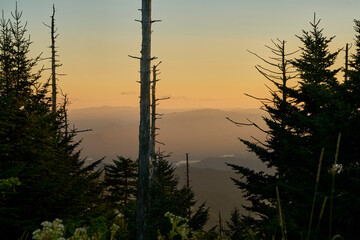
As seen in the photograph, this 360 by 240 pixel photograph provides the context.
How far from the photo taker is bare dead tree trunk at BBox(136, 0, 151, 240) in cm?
1012

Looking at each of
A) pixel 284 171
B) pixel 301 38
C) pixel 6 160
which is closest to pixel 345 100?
pixel 284 171

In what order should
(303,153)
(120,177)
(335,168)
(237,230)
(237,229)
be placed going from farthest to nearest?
(237,229) → (237,230) → (120,177) → (303,153) → (335,168)

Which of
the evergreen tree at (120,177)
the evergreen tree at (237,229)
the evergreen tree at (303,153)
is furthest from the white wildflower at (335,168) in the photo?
the evergreen tree at (120,177)

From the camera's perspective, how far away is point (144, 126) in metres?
10.5

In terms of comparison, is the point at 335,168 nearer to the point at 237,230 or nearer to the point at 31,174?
the point at 31,174

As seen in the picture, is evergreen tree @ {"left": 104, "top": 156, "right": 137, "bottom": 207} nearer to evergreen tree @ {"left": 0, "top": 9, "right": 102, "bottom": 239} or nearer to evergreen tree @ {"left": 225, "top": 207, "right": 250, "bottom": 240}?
evergreen tree @ {"left": 225, "top": 207, "right": 250, "bottom": 240}

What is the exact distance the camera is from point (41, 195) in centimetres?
Answer: 783

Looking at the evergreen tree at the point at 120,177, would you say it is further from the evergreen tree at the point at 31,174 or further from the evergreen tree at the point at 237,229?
the evergreen tree at the point at 31,174

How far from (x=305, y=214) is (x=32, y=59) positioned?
2222 centimetres

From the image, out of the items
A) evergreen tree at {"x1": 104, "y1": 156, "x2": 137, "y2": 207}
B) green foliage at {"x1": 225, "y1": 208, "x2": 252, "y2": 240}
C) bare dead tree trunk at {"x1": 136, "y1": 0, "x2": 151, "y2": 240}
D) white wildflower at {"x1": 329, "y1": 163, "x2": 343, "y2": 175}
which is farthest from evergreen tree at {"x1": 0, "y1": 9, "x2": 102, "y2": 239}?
evergreen tree at {"x1": 104, "y1": 156, "x2": 137, "y2": 207}

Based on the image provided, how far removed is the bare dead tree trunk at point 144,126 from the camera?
10.1 meters

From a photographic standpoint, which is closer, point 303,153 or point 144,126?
point 303,153

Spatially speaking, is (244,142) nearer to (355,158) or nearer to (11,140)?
(355,158)

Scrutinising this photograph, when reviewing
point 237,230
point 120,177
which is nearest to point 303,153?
point 120,177
